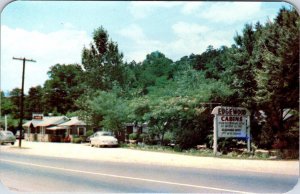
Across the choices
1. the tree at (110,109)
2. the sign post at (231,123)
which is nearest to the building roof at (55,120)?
the tree at (110,109)

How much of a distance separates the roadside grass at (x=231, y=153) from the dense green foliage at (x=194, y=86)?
17 centimetres

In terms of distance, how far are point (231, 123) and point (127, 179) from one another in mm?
3396

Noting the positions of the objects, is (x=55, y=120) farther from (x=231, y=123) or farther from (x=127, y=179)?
(x=231, y=123)

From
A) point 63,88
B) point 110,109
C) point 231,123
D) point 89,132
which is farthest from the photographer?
point 231,123

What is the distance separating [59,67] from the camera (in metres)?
6.39

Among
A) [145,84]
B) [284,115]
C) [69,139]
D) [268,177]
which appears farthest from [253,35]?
[69,139]

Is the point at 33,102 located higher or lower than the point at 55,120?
higher

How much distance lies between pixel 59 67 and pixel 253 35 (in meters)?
4.09

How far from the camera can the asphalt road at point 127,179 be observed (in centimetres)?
544

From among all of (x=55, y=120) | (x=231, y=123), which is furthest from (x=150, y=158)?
(x=55, y=120)

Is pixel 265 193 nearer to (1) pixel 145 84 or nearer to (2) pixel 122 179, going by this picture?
(2) pixel 122 179

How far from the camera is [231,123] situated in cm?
873

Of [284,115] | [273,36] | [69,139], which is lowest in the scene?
[69,139]

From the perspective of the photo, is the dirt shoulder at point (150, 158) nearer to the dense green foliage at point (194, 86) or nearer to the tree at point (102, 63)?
the dense green foliage at point (194, 86)
